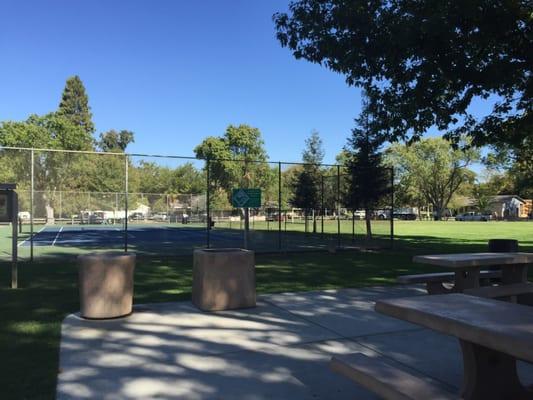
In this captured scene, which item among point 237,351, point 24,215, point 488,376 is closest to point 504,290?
point 488,376

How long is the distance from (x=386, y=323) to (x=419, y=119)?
5855mm

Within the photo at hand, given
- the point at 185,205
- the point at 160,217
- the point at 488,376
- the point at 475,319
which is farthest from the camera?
the point at 160,217

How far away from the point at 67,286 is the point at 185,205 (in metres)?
19.2

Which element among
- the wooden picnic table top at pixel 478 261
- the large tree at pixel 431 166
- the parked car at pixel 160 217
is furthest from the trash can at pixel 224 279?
the large tree at pixel 431 166

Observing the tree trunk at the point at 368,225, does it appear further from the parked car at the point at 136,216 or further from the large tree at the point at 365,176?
the parked car at the point at 136,216

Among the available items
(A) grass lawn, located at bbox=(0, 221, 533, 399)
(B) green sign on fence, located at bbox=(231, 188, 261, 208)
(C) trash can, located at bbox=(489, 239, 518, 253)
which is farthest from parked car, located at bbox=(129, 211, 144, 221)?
(C) trash can, located at bbox=(489, 239, 518, 253)

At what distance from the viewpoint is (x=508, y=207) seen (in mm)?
101812

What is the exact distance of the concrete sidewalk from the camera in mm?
4160

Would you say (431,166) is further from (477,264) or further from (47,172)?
(477,264)

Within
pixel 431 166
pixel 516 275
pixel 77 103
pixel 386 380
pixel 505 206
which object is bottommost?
pixel 386 380

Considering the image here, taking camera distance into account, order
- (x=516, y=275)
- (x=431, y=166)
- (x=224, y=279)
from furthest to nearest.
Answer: (x=431, y=166) → (x=224, y=279) → (x=516, y=275)

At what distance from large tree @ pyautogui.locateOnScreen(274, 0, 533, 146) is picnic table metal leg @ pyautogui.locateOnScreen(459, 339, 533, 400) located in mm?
6708

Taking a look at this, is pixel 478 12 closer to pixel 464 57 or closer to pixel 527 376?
pixel 464 57

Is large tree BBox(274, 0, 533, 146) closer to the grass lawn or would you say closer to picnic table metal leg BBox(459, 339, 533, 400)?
the grass lawn
